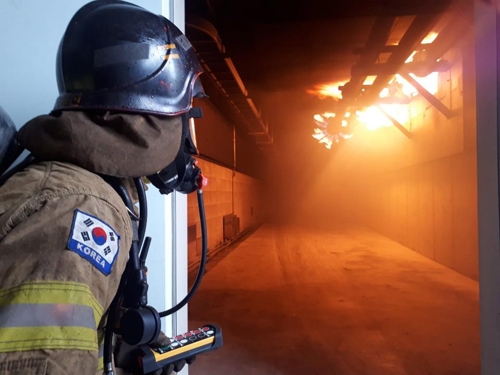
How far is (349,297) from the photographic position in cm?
392

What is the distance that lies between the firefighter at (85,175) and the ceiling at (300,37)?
8.44 feet

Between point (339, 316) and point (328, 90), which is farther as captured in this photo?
point (328, 90)

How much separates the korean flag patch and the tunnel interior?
2153 millimetres

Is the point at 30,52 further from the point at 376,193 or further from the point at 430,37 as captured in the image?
the point at 376,193

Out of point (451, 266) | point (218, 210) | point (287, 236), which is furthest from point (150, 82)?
point (287, 236)

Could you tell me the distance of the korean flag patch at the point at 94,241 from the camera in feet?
1.89

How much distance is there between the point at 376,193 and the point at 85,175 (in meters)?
10.8

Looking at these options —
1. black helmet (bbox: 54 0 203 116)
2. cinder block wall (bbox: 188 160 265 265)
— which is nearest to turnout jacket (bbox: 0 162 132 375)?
black helmet (bbox: 54 0 203 116)

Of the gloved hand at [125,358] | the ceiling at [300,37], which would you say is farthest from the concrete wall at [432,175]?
the gloved hand at [125,358]

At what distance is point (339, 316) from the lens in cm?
337

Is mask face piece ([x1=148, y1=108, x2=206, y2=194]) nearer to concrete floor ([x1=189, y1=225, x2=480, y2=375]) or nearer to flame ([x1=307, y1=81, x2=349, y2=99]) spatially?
concrete floor ([x1=189, y1=225, x2=480, y2=375])

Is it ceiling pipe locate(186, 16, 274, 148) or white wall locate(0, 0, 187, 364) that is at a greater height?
ceiling pipe locate(186, 16, 274, 148)

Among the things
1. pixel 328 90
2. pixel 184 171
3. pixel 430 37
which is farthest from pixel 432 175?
pixel 184 171

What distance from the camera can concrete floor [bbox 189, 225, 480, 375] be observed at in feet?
8.23
